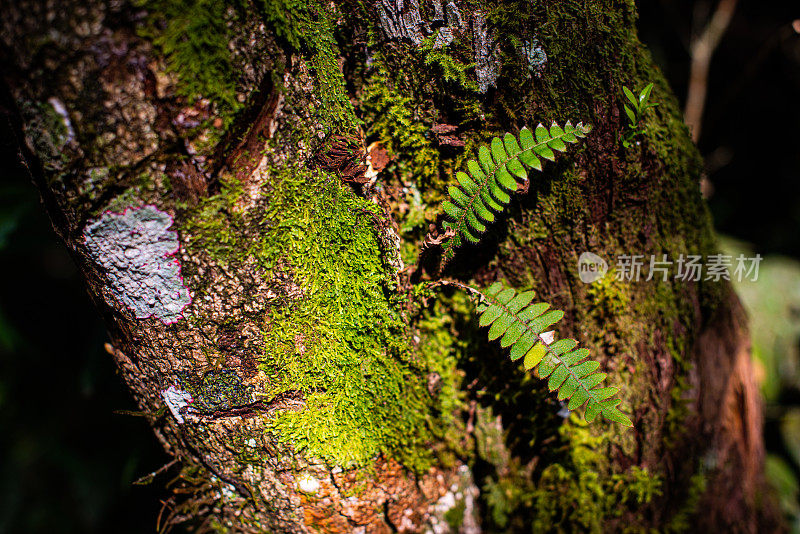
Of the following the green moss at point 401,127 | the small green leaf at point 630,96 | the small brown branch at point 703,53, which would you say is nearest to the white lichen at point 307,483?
the green moss at point 401,127

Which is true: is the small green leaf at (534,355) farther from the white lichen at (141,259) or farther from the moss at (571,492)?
the white lichen at (141,259)

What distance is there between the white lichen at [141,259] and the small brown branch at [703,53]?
533 centimetres

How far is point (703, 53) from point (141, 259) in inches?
234

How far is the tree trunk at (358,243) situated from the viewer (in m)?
1.08

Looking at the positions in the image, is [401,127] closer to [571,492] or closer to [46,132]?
[46,132]

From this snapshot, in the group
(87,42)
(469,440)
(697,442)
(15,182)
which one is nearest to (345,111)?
(87,42)

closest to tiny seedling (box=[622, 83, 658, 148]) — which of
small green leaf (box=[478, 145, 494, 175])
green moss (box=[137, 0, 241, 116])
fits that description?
small green leaf (box=[478, 145, 494, 175])

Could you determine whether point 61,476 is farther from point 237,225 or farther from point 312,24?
Result: point 312,24

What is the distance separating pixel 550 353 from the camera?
1421 mm

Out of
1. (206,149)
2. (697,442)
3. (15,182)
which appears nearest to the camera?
(206,149)

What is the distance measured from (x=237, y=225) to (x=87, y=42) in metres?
0.55

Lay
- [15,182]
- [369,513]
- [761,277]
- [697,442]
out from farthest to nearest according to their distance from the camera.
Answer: [761,277] → [15,182] → [697,442] → [369,513]

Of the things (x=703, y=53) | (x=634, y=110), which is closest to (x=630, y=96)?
(x=634, y=110)

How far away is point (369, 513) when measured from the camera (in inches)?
60.1
